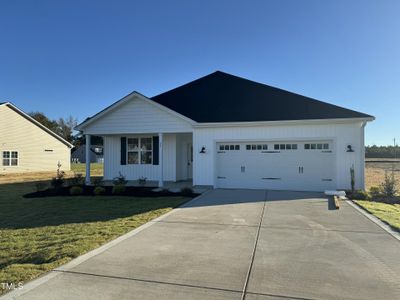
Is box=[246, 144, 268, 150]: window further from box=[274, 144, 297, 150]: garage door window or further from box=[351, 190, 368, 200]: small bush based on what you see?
box=[351, 190, 368, 200]: small bush

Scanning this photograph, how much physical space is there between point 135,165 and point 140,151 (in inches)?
34.0

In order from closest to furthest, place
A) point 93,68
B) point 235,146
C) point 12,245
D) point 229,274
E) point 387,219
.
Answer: point 229,274 < point 12,245 < point 387,219 < point 235,146 < point 93,68

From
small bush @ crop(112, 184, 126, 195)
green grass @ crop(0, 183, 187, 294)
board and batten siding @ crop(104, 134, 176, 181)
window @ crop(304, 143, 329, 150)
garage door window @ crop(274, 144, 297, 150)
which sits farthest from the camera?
board and batten siding @ crop(104, 134, 176, 181)

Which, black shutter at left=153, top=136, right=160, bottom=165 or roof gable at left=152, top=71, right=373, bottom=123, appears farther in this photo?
black shutter at left=153, top=136, right=160, bottom=165

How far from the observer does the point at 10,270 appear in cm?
410

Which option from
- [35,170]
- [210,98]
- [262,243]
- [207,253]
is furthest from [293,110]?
[35,170]

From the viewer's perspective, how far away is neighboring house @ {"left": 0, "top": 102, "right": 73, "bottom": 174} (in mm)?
26875

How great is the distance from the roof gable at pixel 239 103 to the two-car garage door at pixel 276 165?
1.28 meters

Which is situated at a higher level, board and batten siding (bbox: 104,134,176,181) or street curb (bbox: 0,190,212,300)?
board and batten siding (bbox: 104,134,176,181)

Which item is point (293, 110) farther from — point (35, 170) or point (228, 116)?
point (35, 170)

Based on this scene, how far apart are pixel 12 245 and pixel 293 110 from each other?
12142 millimetres

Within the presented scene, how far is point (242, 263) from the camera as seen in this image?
176 inches

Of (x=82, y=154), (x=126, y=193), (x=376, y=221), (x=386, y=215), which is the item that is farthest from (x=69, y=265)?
(x=82, y=154)

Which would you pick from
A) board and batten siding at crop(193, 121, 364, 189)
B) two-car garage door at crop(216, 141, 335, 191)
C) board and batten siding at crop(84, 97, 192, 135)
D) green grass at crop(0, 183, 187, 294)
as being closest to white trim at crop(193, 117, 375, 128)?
board and batten siding at crop(193, 121, 364, 189)
